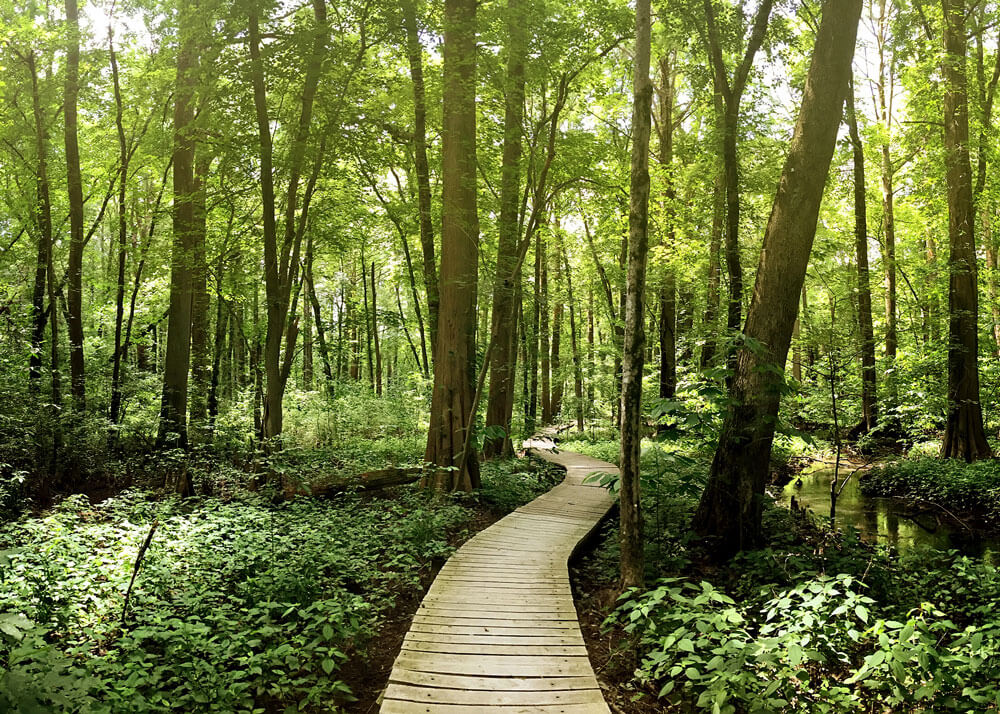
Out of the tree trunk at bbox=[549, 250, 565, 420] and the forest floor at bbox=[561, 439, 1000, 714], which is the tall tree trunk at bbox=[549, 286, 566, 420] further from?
the forest floor at bbox=[561, 439, 1000, 714]

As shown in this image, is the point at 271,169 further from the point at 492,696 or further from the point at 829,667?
the point at 829,667

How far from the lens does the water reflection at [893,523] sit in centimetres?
875

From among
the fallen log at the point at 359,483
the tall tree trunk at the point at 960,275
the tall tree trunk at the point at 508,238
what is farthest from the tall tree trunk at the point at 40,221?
the tall tree trunk at the point at 960,275

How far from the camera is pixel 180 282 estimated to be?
12703 millimetres

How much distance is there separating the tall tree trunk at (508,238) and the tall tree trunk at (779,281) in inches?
178

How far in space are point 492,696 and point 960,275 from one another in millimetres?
13731

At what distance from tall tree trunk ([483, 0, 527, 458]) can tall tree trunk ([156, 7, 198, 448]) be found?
6066 mm

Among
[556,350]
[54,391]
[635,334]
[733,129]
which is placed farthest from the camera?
[556,350]

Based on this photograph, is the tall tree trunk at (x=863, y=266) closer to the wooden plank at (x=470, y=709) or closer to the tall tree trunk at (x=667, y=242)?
the tall tree trunk at (x=667, y=242)

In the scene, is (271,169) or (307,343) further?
(307,343)

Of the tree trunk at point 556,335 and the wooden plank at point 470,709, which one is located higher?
the tree trunk at point 556,335

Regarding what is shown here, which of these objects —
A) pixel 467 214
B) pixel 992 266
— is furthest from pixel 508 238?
pixel 992 266

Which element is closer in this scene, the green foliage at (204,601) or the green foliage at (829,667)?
the green foliage at (829,667)

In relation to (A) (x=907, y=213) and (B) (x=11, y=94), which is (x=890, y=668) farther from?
(A) (x=907, y=213)
